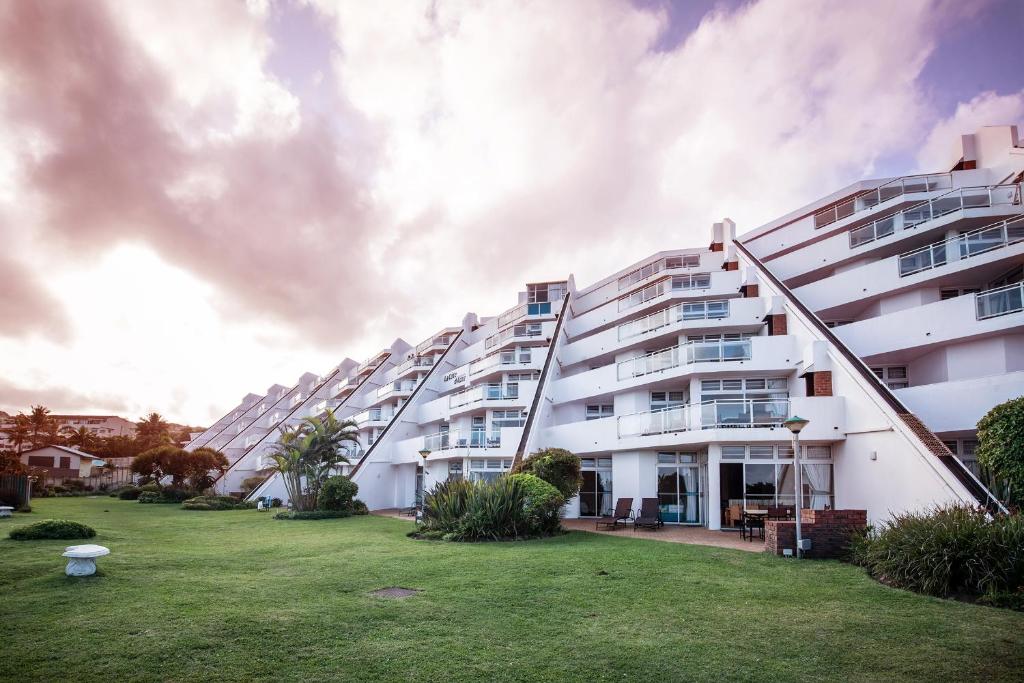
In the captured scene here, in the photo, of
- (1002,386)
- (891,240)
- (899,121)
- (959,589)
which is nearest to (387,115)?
(899,121)

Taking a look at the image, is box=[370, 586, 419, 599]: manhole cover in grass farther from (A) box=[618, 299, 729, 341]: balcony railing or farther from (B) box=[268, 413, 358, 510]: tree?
(B) box=[268, 413, 358, 510]: tree

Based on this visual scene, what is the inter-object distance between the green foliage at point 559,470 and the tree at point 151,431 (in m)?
73.5

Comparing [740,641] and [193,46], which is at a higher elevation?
[193,46]

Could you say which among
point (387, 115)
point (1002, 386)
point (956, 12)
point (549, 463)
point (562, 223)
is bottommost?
point (549, 463)

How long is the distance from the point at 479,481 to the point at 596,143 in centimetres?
1051

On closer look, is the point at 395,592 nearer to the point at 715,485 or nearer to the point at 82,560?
the point at 82,560

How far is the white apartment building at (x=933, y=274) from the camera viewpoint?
18.0 metres

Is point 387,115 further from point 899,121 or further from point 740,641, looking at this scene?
point 740,641

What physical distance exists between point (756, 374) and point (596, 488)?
8375 mm

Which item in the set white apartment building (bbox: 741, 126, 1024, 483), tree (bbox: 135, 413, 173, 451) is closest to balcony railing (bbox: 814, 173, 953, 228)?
white apartment building (bbox: 741, 126, 1024, 483)

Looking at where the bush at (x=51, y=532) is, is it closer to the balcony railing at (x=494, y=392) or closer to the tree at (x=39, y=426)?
the balcony railing at (x=494, y=392)

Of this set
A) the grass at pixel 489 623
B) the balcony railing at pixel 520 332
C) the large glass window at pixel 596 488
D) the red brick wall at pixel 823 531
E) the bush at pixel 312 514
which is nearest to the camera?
the grass at pixel 489 623

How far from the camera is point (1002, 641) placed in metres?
6.88

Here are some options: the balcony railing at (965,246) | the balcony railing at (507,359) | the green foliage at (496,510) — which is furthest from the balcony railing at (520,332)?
the balcony railing at (965,246)
